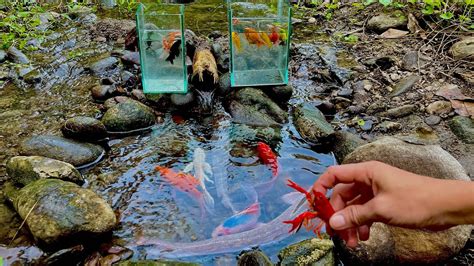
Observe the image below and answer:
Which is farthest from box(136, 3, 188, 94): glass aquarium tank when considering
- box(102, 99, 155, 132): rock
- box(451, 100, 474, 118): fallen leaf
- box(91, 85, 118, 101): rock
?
box(451, 100, 474, 118): fallen leaf

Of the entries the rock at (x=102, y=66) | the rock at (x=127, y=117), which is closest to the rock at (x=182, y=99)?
the rock at (x=127, y=117)

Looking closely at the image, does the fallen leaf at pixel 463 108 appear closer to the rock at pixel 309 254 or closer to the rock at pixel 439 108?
the rock at pixel 439 108

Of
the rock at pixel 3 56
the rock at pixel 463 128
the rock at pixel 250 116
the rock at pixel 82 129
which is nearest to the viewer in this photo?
the rock at pixel 463 128

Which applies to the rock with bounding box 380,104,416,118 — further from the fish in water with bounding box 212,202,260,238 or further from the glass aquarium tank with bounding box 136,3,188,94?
the glass aquarium tank with bounding box 136,3,188,94

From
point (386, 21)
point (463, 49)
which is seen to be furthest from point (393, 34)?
point (463, 49)

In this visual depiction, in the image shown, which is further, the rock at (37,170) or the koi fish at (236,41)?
the koi fish at (236,41)

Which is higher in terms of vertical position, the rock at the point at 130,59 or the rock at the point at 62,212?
the rock at the point at 130,59

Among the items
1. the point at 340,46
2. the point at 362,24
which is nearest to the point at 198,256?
the point at 340,46
